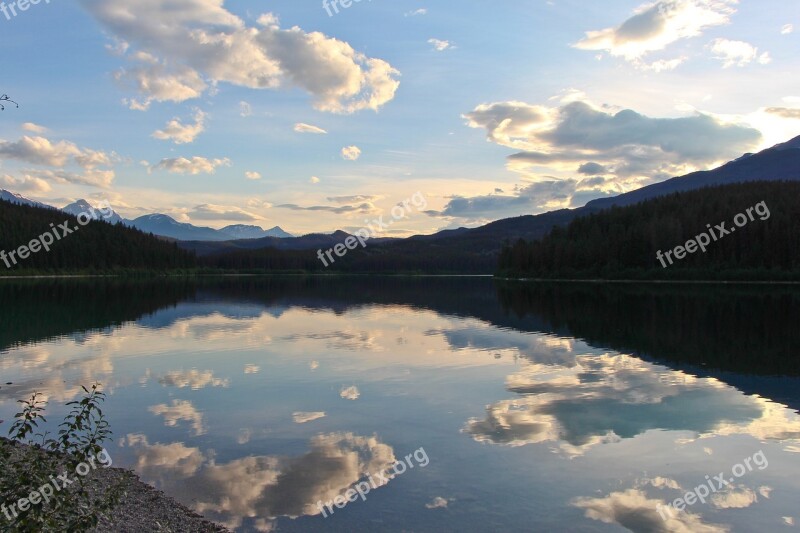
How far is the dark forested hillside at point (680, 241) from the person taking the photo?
434 ft

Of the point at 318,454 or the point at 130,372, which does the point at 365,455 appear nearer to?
the point at 318,454

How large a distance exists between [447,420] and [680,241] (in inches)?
5744

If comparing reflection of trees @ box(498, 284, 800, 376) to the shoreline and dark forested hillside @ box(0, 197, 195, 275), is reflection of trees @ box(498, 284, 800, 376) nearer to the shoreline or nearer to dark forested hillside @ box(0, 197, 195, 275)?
the shoreline

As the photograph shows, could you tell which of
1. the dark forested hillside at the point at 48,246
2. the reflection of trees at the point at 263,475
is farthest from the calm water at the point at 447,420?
the dark forested hillside at the point at 48,246

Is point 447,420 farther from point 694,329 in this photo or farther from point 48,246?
point 48,246

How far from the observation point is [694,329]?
4834cm

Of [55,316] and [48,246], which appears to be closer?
[55,316]

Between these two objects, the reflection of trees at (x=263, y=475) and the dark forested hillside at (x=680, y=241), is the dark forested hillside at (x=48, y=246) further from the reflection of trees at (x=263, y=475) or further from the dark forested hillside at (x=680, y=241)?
the reflection of trees at (x=263, y=475)

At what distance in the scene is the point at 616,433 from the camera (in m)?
19.5

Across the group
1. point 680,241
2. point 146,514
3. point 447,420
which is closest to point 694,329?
point 447,420

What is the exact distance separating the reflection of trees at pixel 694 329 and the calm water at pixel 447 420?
1.27 ft

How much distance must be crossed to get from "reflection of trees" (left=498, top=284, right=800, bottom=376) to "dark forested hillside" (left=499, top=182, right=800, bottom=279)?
61.9m

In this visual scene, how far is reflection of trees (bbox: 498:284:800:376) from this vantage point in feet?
114

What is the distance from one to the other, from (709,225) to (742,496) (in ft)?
496
